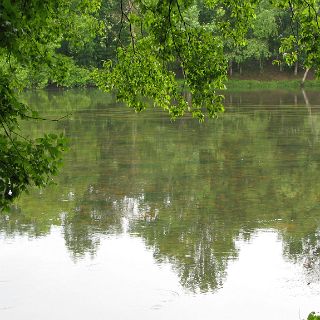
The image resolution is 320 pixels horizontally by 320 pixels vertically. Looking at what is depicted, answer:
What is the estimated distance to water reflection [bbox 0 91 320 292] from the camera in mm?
13883

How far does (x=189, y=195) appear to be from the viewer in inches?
750

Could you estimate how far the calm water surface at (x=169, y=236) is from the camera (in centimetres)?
1098

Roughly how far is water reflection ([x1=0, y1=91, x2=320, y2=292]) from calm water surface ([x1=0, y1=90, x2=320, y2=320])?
4 cm

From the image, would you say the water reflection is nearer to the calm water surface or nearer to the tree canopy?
the calm water surface

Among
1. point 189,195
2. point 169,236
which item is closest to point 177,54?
point 169,236

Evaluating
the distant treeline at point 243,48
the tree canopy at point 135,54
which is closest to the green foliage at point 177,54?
the tree canopy at point 135,54

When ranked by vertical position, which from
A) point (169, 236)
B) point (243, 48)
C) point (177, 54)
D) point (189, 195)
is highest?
point (243, 48)

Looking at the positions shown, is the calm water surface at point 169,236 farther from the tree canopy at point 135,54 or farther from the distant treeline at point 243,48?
the distant treeline at point 243,48

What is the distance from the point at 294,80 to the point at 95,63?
23.5 meters

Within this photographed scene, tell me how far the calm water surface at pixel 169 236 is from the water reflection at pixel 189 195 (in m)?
0.04

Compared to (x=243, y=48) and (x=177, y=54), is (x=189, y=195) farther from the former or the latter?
(x=243, y=48)

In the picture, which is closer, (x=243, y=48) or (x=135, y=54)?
(x=135, y=54)

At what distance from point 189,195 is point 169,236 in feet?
14.6

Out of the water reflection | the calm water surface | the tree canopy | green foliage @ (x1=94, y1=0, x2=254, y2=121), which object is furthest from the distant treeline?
green foliage @ (x1=94, y1=0, x2=254, y2=121)
